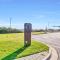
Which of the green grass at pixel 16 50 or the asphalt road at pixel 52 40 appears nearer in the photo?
the green grass at pixel 16 50

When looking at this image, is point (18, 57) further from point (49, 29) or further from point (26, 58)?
point (49, 29)

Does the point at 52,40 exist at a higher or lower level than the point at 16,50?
lower

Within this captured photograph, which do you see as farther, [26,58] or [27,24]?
[27,24]

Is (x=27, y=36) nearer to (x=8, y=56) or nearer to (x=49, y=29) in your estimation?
(x=8, y=56)

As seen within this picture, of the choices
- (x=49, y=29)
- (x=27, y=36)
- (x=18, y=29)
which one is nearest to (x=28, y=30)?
(x=27, y=36)

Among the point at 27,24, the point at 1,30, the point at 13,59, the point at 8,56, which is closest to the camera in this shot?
the point at 13,59

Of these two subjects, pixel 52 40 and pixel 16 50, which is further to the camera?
pixel 52 40

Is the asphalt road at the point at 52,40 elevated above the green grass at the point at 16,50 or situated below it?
below

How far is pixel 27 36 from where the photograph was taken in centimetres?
1697

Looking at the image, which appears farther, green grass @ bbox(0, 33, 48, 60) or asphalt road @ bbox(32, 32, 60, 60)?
asphalt road @ bbox(32, 32, 60, 60)

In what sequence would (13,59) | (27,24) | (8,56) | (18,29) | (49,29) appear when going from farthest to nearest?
1. (49,29)
2. (18,29)
3. (27,24)
4. (8,56)
5. (13,59)

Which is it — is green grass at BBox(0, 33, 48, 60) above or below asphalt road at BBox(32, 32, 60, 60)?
above

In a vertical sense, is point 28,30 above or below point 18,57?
above

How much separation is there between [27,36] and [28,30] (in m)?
0.50
